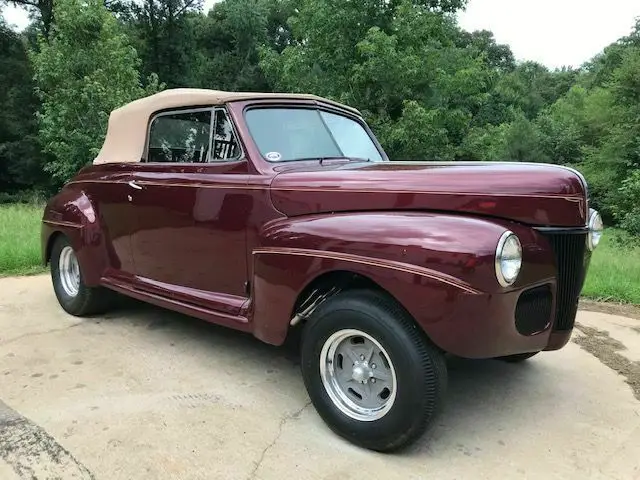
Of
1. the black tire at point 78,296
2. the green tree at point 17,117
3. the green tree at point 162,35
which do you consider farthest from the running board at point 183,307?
the green tree at point 162,35

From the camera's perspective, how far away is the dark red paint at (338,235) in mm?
2498

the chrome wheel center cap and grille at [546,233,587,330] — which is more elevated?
grille at [546,233,587,330]

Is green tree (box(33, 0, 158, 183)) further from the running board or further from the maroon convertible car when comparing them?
the maroon convertible car

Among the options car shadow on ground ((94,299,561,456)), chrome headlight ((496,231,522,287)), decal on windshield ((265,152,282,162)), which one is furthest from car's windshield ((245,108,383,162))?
chrome headlight ((496,231,522,287))

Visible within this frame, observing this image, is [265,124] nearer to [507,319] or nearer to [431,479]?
[507,319]

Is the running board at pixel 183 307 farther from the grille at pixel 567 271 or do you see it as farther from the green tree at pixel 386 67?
the green tree at pixel 386 67

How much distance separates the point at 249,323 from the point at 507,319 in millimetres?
1542

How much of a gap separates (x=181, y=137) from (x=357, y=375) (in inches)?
89.6

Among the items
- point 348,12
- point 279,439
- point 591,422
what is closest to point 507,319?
point 591,422

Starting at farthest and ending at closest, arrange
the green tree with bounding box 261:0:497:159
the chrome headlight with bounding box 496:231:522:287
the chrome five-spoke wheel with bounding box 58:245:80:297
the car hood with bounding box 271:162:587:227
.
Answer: the green tree with bounding box 261:0:497:159 < the chrome five-spoke wheel with bounding box 58:245:80:297 < the car hood with bounding box 271:162:587:227 < the chrome headlight with bounding box 496:231:522:287

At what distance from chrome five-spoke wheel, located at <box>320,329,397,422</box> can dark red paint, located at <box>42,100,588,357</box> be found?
13.2 inches

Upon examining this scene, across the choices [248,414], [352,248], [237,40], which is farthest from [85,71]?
[237,40]

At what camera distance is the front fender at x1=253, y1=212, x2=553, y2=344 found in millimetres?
2447

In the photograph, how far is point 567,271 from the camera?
2842 mm
